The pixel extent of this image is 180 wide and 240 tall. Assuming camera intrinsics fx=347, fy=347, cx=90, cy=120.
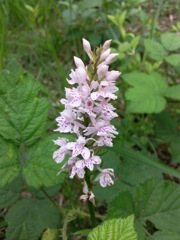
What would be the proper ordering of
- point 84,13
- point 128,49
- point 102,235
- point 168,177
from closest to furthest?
point 102,235 → point 168,177 → point 128,49 → point 84,13

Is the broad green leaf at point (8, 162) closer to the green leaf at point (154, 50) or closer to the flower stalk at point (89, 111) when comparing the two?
the flower stalk at point (89, 111)

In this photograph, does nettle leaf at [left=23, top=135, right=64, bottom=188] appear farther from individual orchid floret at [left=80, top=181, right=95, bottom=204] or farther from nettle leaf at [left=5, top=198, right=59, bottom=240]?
nettle leaf at [left=5, top=198, right=59, bottom=240]

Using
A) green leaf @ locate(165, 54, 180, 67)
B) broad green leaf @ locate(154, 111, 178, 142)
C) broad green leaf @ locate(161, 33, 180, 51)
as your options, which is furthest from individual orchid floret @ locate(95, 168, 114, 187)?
broad green leaf @ locate(161, 33, 180, 51)

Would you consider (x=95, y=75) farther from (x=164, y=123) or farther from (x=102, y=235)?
(x=164, y=123)

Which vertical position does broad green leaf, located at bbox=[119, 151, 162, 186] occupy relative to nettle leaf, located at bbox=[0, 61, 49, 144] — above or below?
below

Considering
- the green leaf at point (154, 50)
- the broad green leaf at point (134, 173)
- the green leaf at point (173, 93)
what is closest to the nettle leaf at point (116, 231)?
the broad green leaf at point (134, 173)

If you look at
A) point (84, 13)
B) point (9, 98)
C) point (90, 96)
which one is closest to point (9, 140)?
point (9, 98)
